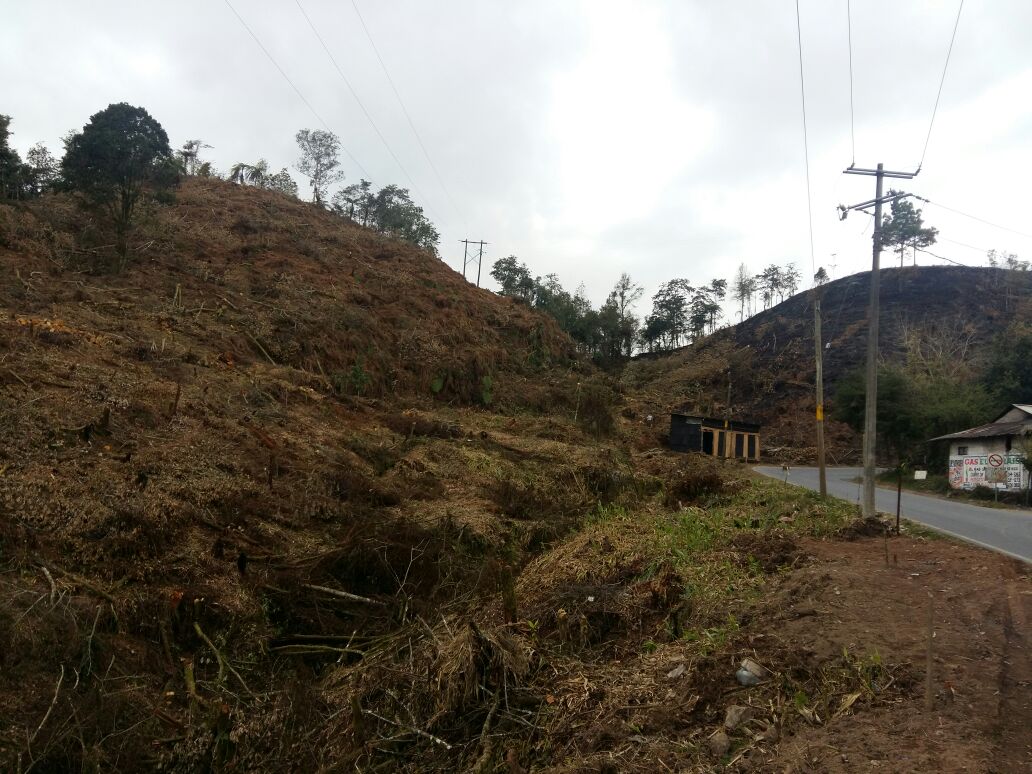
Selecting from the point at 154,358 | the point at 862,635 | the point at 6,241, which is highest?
the point at 6,241

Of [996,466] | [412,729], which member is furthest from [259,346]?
[996,466]

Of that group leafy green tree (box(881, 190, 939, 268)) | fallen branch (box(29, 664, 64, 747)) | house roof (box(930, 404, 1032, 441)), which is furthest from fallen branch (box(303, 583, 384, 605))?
leafy green tree (box(881, 190, 939, 268))

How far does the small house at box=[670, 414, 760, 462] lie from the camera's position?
35.5m

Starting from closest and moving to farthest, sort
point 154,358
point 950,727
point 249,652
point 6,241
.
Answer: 1. point 950,727
2. point 249,652
3. point 154,358
4. point 6,241

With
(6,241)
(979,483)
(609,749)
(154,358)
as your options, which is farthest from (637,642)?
(979,483)

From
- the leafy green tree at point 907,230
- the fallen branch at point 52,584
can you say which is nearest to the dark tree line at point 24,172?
the fallen branch at point 52,584

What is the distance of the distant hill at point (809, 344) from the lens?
5044 centimetres

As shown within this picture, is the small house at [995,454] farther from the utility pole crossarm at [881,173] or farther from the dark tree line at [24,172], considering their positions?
the dark tree line at [24,172]

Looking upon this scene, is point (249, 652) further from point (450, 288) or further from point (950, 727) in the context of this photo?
point (450, 288)

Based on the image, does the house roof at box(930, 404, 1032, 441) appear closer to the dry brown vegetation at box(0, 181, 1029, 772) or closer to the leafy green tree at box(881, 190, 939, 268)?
the dry brown vegetation at box(0, 181, 1029, 772)

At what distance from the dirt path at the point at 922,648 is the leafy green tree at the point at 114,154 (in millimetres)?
22312

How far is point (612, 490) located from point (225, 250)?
20317mm

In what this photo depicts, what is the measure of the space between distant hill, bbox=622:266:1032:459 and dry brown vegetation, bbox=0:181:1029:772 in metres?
31.0

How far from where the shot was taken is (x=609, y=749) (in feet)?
16.9
